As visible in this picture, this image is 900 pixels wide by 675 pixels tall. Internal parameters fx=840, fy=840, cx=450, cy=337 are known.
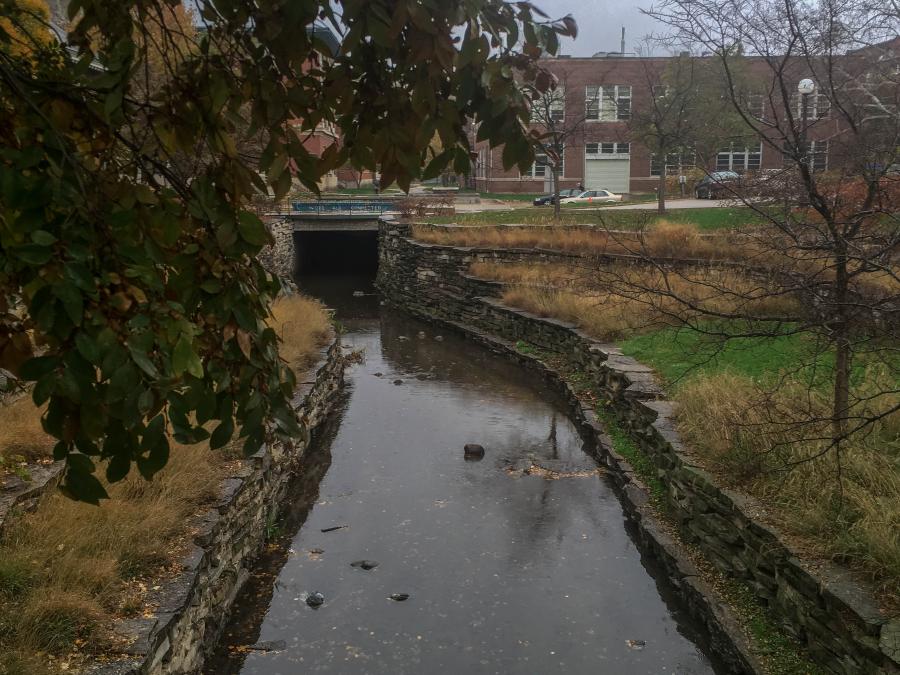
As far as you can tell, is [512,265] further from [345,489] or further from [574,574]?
[574,574]

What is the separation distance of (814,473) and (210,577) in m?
5.13

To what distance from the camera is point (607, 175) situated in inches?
2085

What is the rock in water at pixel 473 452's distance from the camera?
11.7 m

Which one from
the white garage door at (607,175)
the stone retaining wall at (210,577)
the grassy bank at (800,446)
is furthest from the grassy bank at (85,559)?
the white garage door at (607,175)

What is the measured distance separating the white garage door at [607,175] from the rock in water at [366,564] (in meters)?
46.5

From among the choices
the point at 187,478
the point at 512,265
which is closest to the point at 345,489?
the point at 187,478

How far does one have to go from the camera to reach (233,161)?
3514 mm

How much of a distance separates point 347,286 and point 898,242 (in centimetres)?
2809

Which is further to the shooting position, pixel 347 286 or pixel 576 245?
pixel 347 286

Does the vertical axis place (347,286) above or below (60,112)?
below

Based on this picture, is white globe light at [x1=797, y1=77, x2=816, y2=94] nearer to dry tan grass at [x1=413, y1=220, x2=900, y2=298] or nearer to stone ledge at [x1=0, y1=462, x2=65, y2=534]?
stone ledge at [x1=0, y1=462, x2=65, y2=534]

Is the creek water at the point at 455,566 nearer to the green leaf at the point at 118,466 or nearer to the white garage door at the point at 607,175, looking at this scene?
the green leaf at the point at 118,466

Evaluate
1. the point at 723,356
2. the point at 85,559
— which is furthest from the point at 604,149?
the point at 85,559

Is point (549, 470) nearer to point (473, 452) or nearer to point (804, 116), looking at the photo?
point (473, 452)
